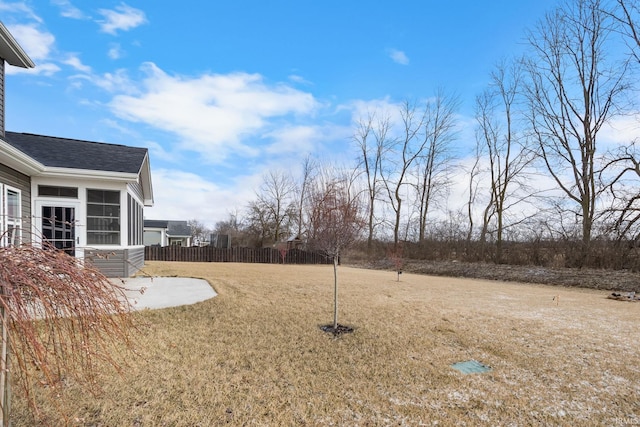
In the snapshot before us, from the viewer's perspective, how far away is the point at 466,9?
1075 cm

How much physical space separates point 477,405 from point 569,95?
841 inches

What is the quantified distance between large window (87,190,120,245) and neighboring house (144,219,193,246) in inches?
1022

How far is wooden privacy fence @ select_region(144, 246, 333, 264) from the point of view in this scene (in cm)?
2416

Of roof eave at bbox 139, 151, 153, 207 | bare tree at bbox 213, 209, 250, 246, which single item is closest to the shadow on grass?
roof eave at bbox 139, 151, 153, 207

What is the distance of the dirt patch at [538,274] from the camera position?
40.5 feet

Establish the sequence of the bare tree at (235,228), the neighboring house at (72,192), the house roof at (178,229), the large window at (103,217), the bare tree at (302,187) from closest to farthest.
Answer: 1. the neighboring house at (72,192)
2. the large window at (103,217)
3. the bare tree at (302,187)
4. the bare tree at (235,228)
5. the house roof at (178,229)

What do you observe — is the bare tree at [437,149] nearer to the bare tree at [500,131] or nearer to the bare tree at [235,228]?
the bare tree at [500,131]

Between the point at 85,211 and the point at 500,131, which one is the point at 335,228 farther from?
the point at 500,131

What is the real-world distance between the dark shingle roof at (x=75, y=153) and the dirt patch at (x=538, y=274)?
1615 cm

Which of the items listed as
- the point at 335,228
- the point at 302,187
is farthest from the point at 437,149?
the point at 335,228

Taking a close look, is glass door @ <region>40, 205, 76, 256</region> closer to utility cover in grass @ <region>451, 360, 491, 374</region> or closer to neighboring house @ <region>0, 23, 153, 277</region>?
neighboring house @ <region>0, 23, 153, 277</region>

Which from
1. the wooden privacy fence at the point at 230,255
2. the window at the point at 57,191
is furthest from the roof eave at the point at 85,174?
the wooden privacy fence at the point at 230,255

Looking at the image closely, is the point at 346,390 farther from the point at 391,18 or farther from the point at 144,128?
the point at 144,128

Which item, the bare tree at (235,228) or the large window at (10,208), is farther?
the bare tree at (235,228)
